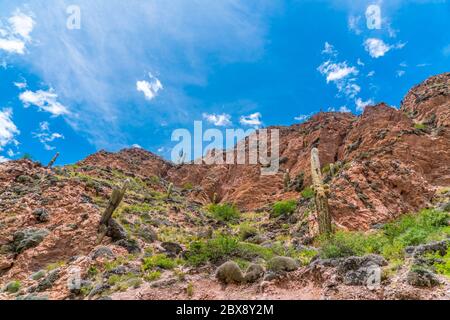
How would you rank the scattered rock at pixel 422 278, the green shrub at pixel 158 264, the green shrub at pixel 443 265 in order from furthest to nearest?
1. the green shrub at pixel 158 264
2. the green shrub at pixel 443 265
3. the scattered rock at pixel 422 278

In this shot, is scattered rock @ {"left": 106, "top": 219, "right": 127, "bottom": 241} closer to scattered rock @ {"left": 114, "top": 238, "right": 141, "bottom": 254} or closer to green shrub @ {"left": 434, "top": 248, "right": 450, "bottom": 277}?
scattered rock @ {"left": 114, "top": 238, "right": 141, "bottom": 254}

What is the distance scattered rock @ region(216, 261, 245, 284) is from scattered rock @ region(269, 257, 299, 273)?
84cm

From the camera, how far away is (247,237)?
66.0ft

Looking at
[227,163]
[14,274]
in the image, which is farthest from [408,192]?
[227,163]

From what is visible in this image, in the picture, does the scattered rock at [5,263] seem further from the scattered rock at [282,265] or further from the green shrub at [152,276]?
the scattered rock at [282,265]

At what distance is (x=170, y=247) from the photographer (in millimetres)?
14273

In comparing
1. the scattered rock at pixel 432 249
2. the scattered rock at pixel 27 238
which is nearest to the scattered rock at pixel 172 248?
the scattered rock at pixel 27 238

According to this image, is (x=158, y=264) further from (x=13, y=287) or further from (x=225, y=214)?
(x=225, y=214)

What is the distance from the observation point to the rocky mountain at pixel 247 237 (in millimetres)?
7531

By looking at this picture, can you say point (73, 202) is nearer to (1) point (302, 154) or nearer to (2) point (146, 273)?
(2) point (146, 273)

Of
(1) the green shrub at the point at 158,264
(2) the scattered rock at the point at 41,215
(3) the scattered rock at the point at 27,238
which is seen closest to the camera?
(1) the green shrub at the point at 158,264

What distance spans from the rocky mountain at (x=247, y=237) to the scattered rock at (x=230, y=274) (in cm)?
3

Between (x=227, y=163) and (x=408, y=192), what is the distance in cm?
3667

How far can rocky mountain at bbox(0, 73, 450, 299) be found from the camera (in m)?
7.53
